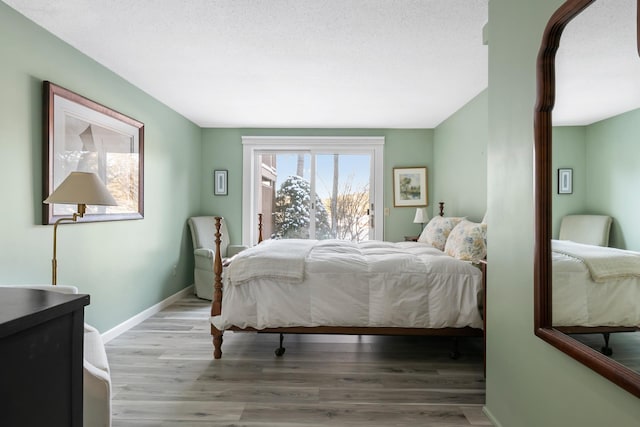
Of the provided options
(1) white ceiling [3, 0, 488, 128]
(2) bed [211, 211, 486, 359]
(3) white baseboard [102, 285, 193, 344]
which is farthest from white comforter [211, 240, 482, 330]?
(1) white ceiling [3, 0, 488, 128]

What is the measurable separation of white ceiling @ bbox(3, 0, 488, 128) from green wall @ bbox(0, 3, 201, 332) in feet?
0.59

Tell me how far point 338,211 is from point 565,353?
172 inches

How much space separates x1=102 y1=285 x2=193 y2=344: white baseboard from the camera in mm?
3252

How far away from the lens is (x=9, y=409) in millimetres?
649

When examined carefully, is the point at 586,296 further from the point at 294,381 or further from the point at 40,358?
the point at 294,381

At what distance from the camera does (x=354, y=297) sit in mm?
2750

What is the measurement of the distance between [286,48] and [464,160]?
2654 millimetres

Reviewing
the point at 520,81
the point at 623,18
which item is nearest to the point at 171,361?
the point at 520,81

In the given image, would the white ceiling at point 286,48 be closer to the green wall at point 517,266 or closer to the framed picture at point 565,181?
the green wall at point 517,266

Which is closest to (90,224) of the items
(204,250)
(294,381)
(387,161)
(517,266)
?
(204,250)

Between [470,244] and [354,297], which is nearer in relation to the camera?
[354,297]

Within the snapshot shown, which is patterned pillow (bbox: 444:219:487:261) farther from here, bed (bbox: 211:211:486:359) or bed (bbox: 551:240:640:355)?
bed (bbox: 551:240:640:355)

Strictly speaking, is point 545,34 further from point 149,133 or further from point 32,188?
point 149,133

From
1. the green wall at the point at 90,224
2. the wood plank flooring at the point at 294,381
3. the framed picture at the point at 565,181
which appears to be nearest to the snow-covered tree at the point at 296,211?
the green wall at the point at 90,224
